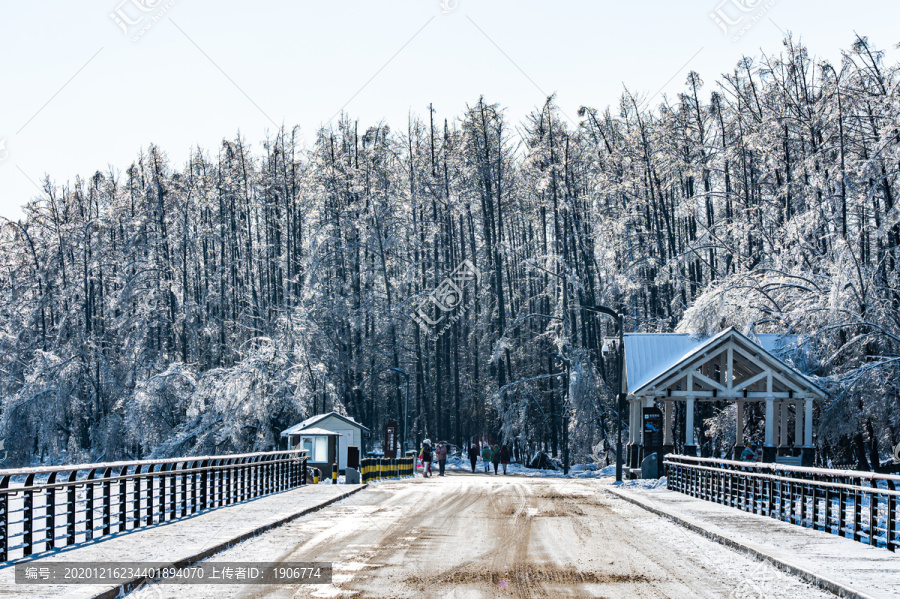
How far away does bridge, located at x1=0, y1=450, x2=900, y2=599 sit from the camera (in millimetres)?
9273

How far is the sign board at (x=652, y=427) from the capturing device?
32.0 metres

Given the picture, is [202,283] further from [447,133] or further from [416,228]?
[447,133]

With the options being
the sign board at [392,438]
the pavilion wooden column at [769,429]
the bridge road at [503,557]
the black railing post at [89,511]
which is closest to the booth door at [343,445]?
the sign board at [392,438]

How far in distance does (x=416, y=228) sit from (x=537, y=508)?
41.7 m

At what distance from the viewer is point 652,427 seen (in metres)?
32.4

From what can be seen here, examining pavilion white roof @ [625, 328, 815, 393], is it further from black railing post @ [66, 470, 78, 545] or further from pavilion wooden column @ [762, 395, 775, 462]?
black railing post @ [66, 470, 78, 545]

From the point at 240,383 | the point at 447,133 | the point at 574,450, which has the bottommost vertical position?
the point at 574,450

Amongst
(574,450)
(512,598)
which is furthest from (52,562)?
(574,450)

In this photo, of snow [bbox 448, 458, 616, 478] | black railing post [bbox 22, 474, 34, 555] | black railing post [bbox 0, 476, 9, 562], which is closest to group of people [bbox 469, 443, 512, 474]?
snow [bbox 448, 458, 616, 478]

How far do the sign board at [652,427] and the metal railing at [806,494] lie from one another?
4.08 m

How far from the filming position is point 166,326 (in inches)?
2227

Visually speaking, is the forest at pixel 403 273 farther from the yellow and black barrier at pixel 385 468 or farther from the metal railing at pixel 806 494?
the metal railing at pixel 806 494

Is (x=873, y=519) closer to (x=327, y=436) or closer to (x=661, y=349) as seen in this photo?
(x=661, y=349)

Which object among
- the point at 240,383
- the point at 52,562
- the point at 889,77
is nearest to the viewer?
the point at 52,562
